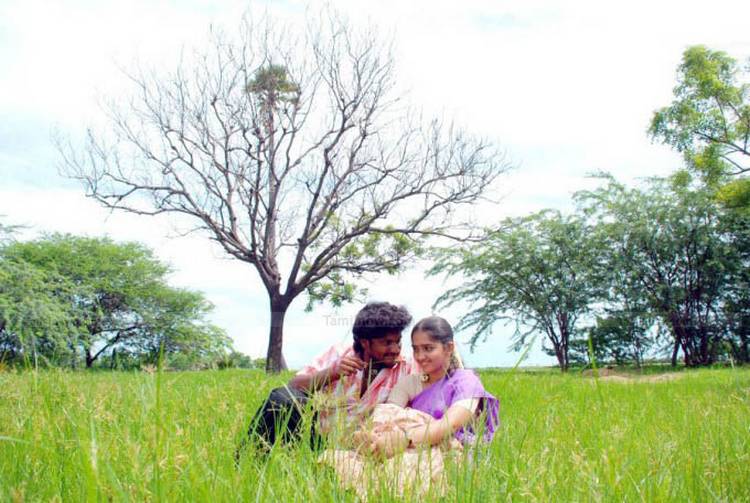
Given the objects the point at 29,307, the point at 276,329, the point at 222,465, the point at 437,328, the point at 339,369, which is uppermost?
the point at 29,307

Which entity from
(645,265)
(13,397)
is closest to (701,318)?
(645,265)

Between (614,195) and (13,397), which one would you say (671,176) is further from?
(13,397)

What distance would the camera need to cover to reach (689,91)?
21.1 meters

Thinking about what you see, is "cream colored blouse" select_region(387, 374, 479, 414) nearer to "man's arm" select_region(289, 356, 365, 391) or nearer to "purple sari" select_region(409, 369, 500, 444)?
"purple sari" select_region(409, 369, 500, 444)

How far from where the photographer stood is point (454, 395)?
11.7 ft

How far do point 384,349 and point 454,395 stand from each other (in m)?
0.48

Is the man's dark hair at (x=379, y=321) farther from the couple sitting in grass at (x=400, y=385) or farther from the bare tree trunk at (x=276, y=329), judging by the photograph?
the bare tree trunk at (x=276, y=329)

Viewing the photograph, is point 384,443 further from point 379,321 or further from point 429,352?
point 379,321

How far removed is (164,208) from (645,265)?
1558cm

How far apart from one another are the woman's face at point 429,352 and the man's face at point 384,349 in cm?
17

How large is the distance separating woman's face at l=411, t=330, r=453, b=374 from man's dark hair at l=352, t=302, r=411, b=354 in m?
0.18

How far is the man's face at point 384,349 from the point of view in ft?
12.3

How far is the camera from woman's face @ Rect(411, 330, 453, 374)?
3.54m

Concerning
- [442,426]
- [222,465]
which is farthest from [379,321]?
[222,465]
